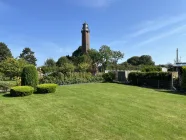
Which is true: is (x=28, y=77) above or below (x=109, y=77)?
above

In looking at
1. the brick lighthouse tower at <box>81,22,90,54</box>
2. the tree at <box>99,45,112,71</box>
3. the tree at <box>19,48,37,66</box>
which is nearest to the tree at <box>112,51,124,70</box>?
the tree at <box>99,45,112,71</box>

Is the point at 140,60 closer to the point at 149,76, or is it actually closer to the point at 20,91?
the point at 149,76

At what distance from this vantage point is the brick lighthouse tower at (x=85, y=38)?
2442 inches

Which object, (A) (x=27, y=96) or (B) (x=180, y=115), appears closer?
(B) (x=180, y=115)

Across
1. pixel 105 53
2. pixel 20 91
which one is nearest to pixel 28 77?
pixel 20 91

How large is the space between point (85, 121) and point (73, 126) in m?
0.57

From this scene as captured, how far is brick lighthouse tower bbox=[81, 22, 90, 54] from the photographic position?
62037mm

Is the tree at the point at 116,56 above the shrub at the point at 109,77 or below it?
above

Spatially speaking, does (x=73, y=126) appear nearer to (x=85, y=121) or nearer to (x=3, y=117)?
(x=85, y=121)

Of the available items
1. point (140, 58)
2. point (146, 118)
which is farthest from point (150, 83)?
point (140, 58)

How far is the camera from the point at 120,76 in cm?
2217

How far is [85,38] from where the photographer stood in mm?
62719

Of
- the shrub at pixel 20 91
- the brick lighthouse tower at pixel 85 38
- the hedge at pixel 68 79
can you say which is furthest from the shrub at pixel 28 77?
the brick lighthouse tower at pixel 85 38

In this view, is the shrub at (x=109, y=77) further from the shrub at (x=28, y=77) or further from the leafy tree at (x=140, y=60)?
the leafy tree at (x=140, y=60)
